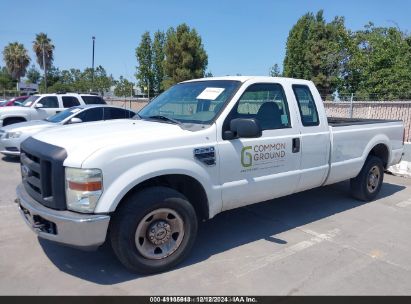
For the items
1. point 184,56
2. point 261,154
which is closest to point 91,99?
point 261,154

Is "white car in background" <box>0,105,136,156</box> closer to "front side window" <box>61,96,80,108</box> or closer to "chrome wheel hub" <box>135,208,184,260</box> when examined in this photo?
"front side window" <box>61,96,80,108</box>

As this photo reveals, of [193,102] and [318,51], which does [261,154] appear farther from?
[318,51]

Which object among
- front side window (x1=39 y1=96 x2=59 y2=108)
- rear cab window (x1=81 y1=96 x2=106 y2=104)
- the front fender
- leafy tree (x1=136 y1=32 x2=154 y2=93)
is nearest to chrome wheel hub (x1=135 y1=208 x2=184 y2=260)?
the front fender

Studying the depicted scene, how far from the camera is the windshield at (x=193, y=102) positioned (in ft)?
14.3

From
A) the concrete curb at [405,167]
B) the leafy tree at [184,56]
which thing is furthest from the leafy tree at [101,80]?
the concrete curb at [405,167]

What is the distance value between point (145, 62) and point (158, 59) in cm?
134

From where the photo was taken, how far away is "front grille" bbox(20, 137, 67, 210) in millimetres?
3373

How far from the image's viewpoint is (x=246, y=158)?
4312mm

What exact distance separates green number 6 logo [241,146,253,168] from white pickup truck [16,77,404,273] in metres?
0.01

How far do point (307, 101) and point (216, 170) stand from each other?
2.02 metres

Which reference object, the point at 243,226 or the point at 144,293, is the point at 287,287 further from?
the point at 243,226

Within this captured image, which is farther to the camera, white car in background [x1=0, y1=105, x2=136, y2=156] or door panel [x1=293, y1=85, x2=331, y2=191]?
white car in background [x1=0, y1=105, x2=136, y2=156]

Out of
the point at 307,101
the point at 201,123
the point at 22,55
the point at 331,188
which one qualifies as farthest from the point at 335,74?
the point at 22,55

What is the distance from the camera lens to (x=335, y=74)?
26.5 meters
